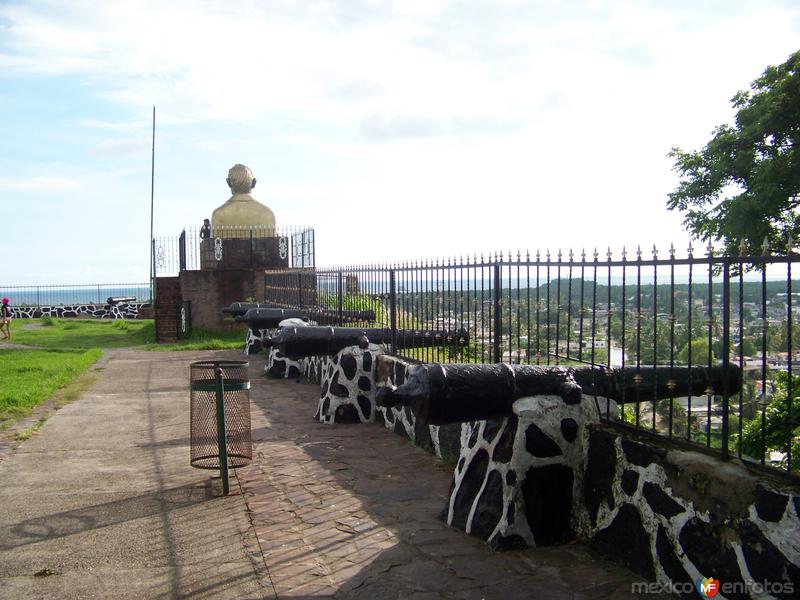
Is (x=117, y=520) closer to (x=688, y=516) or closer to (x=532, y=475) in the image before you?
(x=532, y=475)

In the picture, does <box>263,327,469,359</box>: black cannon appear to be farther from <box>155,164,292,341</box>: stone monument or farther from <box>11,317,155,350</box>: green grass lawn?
<box>155,164,292,341</box>: stone monument

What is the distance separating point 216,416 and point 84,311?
3552 centimetres

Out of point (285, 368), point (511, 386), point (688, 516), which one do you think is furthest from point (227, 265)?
point (688, 516)

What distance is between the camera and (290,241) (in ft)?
83.3

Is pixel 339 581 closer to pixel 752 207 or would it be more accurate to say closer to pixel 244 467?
pixel 244 467

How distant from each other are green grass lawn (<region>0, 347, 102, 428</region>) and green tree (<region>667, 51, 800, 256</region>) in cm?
1161

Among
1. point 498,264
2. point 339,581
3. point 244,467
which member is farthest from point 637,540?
point 244,467

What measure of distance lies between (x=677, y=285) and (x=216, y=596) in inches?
132

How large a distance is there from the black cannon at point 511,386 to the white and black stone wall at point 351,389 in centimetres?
420

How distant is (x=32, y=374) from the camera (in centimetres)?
1366

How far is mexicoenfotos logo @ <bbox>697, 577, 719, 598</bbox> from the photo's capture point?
13.0 ft

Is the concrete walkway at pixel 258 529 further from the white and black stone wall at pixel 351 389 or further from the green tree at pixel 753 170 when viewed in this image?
the green tree at pixel 753 170

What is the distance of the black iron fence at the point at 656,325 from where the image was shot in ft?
14.1

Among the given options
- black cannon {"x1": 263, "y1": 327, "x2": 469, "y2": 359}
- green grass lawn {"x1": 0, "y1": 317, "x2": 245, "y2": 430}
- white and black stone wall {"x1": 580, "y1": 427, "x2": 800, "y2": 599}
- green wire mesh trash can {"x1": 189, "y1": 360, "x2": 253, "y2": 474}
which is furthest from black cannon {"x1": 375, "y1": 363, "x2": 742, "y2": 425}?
green grass lawn {"x1": 0, "y1": 317, "x2": 245, "y2": 430}
